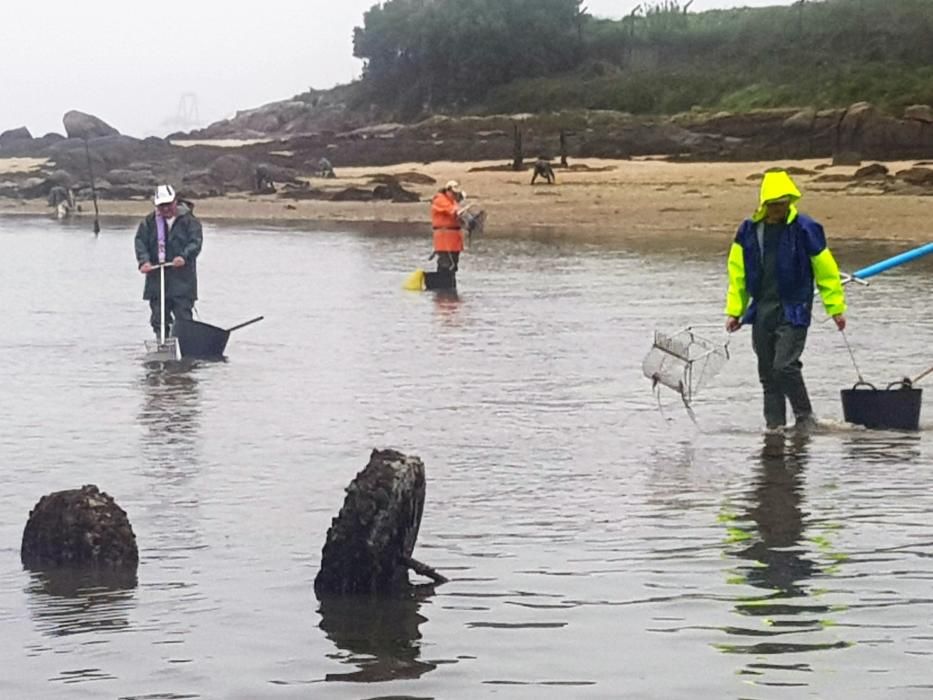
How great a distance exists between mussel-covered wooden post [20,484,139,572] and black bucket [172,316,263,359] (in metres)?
8.11

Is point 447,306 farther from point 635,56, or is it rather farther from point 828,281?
point 635,56

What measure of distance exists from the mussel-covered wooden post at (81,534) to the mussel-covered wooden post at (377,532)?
97 cm

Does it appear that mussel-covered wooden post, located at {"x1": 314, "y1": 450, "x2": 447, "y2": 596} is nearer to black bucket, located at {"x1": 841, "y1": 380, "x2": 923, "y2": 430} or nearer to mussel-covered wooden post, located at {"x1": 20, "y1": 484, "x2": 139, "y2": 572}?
mussel-covered wooden post, located at {"x1": 20, "y1": 484, "x2": 139, "y2": 572}

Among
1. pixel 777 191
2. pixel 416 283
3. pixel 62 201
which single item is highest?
pixel 777 191

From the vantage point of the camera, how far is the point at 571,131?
59.0 meters

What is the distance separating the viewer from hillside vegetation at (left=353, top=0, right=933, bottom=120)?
62.7m

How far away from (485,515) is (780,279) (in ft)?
9.15

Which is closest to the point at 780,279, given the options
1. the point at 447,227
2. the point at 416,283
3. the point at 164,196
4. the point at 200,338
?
the point at 164,196

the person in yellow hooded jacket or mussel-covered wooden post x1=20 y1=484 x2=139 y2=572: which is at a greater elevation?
the person in yellow hooded jacket

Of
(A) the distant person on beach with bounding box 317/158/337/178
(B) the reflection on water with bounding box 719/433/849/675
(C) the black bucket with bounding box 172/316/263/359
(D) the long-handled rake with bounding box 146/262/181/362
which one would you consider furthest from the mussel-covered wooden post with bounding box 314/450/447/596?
(A) the distant person on beach with bounding box 317/158/337/178

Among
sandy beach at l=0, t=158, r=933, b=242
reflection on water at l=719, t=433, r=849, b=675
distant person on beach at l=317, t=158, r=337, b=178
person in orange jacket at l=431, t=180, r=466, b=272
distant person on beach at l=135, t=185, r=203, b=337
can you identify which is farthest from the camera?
distant person on beach at l=317, t=158, r=337, b=178

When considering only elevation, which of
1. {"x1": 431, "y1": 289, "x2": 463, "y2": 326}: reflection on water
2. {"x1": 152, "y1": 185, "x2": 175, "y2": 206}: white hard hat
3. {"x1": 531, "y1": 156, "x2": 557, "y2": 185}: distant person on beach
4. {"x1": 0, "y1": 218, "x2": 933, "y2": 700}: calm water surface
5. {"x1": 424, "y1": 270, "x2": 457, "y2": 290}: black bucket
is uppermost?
{"x1": 152, "y1": 185, "x2": 175, "y2": 206}: white hard hat

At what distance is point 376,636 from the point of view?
6.92m

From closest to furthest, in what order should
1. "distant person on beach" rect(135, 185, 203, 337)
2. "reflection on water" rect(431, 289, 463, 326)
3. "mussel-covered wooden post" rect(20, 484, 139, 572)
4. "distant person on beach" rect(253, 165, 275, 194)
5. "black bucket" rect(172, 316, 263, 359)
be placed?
"mussel-covered wooden post" rect(20, 484, 139, 572), "distant person on beach" rect(135, 185, 203, 337), "black bucket" rect(172, 316, 263, 359), "reflection on water" rect(431, 289, 463, 326), "distant person on beach" rect(253, 165, 275, 194)
